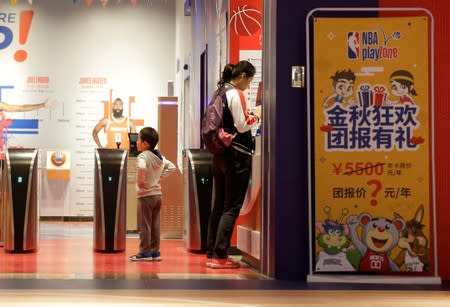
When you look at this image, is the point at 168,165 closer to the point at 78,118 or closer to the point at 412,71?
the point at 412,71

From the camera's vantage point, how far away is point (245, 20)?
26.3 ft

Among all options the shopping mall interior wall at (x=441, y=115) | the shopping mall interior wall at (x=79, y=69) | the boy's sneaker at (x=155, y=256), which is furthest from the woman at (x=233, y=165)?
the shopping mall interior wall at (x=79, y=69)

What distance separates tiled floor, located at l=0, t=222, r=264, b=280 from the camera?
552cm

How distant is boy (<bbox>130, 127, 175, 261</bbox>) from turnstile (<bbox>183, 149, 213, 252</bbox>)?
2.67ft

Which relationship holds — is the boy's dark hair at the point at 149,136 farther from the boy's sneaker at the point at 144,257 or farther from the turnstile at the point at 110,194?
the turnstile at the point at 110,194

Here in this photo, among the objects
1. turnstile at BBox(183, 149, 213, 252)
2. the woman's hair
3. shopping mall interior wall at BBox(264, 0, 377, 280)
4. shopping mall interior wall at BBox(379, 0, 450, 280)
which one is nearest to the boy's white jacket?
turnstile at BBox(183, 149, 213, 252)

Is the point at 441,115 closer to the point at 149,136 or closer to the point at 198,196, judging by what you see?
the point at 149,136

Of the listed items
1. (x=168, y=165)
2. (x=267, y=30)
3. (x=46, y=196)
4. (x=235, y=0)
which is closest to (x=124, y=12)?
(x=46, y=196)

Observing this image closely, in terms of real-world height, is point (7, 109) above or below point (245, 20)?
below

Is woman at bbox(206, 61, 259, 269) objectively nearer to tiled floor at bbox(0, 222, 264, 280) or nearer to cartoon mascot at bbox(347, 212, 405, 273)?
tiled floor at bbox(0, 222, 264, 280)

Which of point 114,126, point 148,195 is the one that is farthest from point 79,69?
point 148,195

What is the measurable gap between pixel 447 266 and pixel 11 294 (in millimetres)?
2615

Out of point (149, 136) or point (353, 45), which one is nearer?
point (353, 45)

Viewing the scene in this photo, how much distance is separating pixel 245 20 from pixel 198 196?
5.68ft
